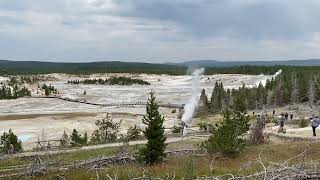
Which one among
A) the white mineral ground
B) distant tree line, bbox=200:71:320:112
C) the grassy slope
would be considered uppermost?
the grassy slope

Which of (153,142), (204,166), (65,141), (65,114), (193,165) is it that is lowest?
(65,114)

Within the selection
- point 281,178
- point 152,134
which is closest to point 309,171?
point 281,178

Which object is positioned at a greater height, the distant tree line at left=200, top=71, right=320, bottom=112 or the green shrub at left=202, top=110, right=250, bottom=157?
the green shrub at left=202, top=110, right=250, bottom=157

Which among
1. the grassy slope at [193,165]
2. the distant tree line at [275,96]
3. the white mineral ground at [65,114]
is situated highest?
the grassy slope at [193,165]

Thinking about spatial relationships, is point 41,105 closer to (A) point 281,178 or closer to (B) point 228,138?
(B) point 228,138

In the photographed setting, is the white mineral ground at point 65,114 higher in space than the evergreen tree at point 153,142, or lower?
lower

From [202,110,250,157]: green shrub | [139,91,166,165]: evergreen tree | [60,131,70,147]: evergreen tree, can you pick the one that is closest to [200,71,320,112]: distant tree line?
[60,131,70,147]: evergreen tree

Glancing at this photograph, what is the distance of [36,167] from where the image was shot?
1221cm

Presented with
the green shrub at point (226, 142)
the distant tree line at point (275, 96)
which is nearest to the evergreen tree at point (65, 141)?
the green shrub at point (226, 142)

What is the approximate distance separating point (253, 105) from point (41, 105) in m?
38.5

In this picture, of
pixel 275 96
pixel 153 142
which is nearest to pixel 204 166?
pixel 153 142

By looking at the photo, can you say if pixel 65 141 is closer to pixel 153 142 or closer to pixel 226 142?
pixel 226 142

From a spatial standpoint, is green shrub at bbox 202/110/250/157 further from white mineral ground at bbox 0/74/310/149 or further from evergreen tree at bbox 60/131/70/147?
white mineral ground at bbox 0/74/310/149

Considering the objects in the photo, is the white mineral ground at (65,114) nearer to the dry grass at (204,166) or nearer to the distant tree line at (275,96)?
the distant tree line at (275,96)
